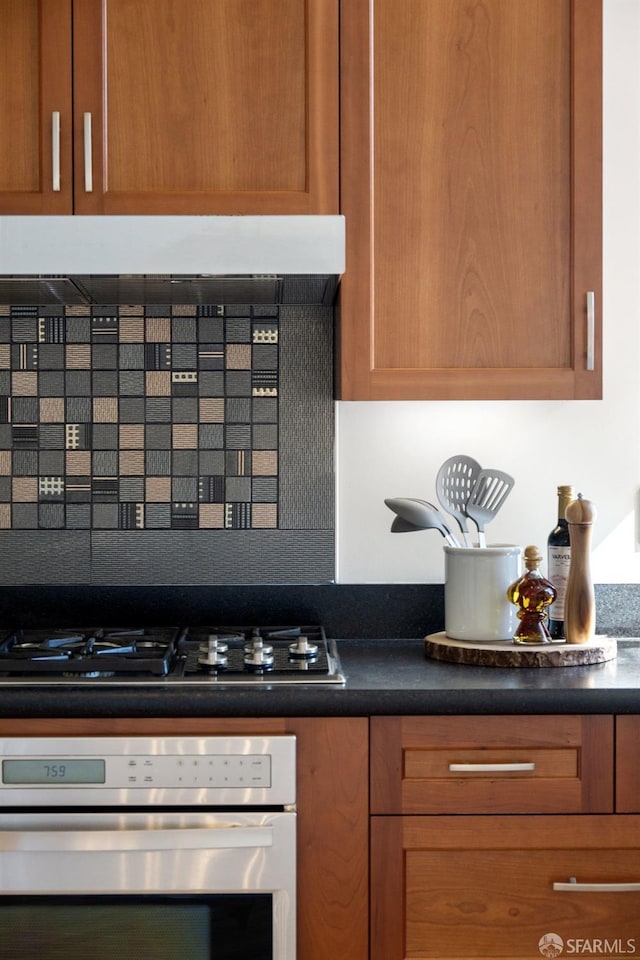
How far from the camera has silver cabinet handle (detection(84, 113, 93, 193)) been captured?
193cm

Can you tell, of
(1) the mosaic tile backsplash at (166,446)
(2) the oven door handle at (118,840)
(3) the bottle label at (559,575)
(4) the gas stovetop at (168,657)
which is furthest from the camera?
(1) the mosaic tile backsplash at (166,446)

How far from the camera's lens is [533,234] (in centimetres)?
197

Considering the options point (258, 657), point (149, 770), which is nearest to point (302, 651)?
point (258, 657)

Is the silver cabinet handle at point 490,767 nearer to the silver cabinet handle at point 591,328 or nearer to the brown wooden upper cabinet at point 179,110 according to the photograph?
the silver cabinet handle at point 591,328

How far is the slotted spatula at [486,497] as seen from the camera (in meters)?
2.07

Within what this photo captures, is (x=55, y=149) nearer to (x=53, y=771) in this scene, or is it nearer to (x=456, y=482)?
(x=456, y=482)

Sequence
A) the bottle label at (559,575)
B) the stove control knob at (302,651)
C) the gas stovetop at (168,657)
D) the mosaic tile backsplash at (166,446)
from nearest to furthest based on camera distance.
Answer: the gas stovetop at (168,657) → the stove control knob at (302,651) → the bottle label at (559,575) → the mosaic tile backsplash at (166,446)

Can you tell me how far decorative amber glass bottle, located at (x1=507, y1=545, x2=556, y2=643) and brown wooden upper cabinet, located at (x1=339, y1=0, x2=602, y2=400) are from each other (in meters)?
0.37

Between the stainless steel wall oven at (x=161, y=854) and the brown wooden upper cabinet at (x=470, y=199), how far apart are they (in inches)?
30.0

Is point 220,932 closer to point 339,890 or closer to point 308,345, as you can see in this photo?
point 339,890

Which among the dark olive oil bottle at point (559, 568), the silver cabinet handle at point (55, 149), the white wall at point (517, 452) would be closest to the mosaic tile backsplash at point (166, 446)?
the white wall at point (517, 452)

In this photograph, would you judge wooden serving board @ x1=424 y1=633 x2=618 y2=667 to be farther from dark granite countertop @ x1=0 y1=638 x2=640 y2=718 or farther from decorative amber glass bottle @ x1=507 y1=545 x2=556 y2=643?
dark granite countertop @ x1=0 y1=638 x2=640 y2=718

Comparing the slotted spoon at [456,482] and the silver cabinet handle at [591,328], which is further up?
the silver cabinet handle at [591,328]

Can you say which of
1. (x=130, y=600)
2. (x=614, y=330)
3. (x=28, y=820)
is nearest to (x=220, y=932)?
(x=28, y=820)
